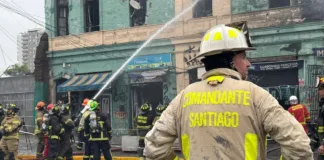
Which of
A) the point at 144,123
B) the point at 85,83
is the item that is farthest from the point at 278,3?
the point at 85,83

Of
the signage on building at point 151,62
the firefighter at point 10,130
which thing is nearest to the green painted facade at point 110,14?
the signage on building at point 151,62

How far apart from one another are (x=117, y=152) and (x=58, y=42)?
953cm

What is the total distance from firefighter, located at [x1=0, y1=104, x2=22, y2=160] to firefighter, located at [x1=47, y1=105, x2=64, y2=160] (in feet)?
3.91

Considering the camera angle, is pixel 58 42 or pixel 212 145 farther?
pixel 58 42

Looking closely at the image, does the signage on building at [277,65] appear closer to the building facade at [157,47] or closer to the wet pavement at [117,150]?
the building facade at [157,47]

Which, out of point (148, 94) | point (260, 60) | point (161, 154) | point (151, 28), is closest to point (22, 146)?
point (148, 94)

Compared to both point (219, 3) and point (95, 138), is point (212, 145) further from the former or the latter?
point (219, 3)

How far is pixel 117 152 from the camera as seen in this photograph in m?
15.2

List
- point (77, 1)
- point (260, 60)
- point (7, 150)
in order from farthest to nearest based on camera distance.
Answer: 1. point (77, 1)
2. point (260, 60)
3. point (7, 150)

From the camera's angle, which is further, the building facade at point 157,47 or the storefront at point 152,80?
the storefront at point 152,80

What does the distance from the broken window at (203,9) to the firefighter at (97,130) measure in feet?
31.7

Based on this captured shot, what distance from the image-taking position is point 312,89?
15.8m

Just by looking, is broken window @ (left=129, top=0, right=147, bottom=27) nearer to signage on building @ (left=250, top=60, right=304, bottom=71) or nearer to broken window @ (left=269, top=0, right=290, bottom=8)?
broken window @ (left=269, top=0, right=290, bottom=8)

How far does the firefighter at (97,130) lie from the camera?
1019 cm
